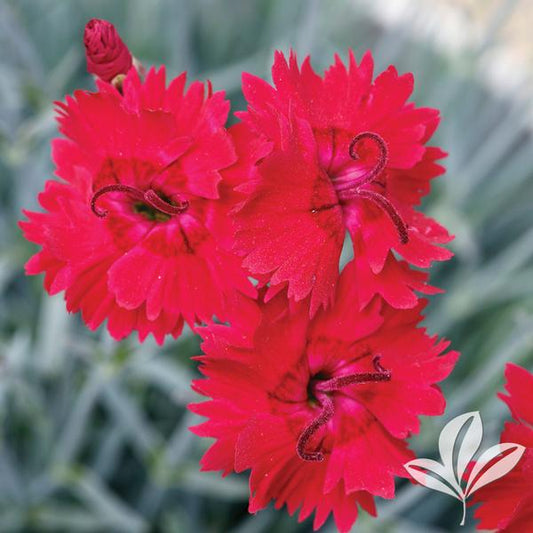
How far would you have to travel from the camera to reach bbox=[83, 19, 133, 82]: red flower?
0.43 m

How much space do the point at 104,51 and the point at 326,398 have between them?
25cm

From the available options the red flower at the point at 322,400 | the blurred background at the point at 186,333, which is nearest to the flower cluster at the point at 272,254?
the red flower at the point at 322,400

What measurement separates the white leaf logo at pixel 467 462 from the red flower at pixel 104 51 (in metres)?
0.29

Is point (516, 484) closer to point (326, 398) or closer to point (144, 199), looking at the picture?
point (326, 398)

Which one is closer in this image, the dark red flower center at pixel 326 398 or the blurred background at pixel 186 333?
the dark red flower center at pixel 326 398

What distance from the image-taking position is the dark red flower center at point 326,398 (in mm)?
393

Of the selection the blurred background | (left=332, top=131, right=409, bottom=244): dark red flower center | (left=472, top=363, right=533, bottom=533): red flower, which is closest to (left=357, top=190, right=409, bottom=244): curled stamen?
(left=332, top=131, right=409, bottom=244): dark red flower center

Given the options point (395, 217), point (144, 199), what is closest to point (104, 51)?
point (144, 199)

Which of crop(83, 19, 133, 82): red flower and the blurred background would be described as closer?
crop(83, 19, 133, 82): red flower

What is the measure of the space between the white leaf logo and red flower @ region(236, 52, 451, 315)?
0.08 m

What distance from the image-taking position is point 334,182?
46cm

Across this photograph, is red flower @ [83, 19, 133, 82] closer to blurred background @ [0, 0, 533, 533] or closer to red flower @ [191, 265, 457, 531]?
red flower @ [191, 265, 457, 531]

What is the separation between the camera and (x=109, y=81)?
18.2 inches

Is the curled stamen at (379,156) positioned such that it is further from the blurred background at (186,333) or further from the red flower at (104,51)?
the blurred background at (186,333)
